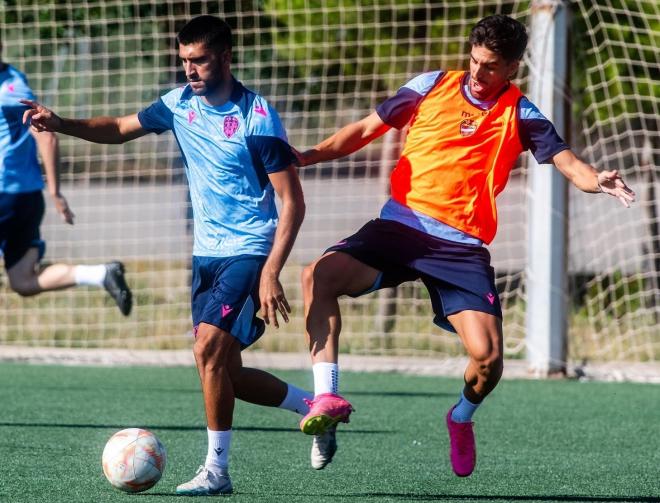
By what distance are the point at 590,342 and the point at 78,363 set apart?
4519 mm

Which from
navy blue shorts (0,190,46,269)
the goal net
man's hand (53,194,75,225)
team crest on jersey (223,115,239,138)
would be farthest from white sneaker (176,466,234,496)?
the goal net

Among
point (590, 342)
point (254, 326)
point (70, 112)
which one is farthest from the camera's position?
point (70, 112)

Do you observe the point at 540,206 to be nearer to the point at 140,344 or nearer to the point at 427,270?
the point at 140,344

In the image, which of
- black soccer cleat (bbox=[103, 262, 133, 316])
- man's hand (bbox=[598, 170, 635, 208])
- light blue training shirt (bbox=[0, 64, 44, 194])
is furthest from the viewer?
black soccer cleat (bbox=[103, 262, 133, 316])

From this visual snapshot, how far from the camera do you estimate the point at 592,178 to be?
516cm

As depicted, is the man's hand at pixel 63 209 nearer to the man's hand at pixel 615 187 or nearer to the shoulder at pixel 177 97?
the shoulder at pixel 177 97

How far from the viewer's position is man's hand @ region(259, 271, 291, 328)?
490cm

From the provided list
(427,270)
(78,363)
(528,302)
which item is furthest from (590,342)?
(427,270)

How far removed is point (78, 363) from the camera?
10.7 meters

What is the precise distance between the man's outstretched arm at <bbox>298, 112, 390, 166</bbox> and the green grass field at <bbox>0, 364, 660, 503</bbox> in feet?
4.61

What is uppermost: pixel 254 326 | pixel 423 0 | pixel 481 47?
pixel 423 0

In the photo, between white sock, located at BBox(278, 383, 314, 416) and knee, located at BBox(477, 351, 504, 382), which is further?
white sock, located at BBox(278, 383, 314, 416)

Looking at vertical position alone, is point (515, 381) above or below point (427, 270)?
below

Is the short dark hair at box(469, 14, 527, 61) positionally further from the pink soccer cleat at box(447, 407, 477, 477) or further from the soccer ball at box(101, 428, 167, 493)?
the soccer ball at box(101, 428, 167, 493)
